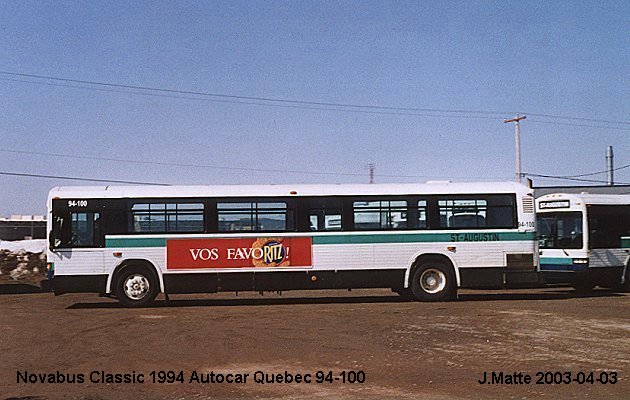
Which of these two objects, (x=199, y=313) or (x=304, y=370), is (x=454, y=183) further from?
(x=304, y=370)

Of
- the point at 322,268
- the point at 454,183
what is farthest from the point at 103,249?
the point at 454,183

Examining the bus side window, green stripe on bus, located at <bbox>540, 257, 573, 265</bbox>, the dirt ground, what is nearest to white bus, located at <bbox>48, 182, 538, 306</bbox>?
the bus side window

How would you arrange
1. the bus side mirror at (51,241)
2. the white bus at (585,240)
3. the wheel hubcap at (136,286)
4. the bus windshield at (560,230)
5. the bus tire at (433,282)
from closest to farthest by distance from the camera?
the bus side mirror at (51,241)
the wheel hubcap at (136,286)
the bus tire at (433,282)
the white bus at (585,240)
the bus windshield at (560,230)

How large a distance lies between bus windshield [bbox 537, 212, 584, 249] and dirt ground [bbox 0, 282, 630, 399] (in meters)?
3.38

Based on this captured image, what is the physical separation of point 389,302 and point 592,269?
285 inches

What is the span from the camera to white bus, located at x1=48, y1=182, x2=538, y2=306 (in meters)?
18.0

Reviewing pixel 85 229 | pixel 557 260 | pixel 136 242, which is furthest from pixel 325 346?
pixel 557 260

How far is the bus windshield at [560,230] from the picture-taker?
2220cm

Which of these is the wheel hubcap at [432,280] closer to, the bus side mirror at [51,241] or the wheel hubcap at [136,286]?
the wheel hubcap at [136,286]

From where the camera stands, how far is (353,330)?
1345 centimetres

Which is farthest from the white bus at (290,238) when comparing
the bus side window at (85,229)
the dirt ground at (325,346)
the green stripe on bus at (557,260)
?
the green stripe on bus at (557,260)

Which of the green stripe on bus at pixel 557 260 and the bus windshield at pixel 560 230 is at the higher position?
the bus windshield at pixel 560 230

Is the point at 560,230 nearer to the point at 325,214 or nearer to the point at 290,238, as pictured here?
the point at 325,214

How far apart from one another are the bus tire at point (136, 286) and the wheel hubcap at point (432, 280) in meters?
7.14
